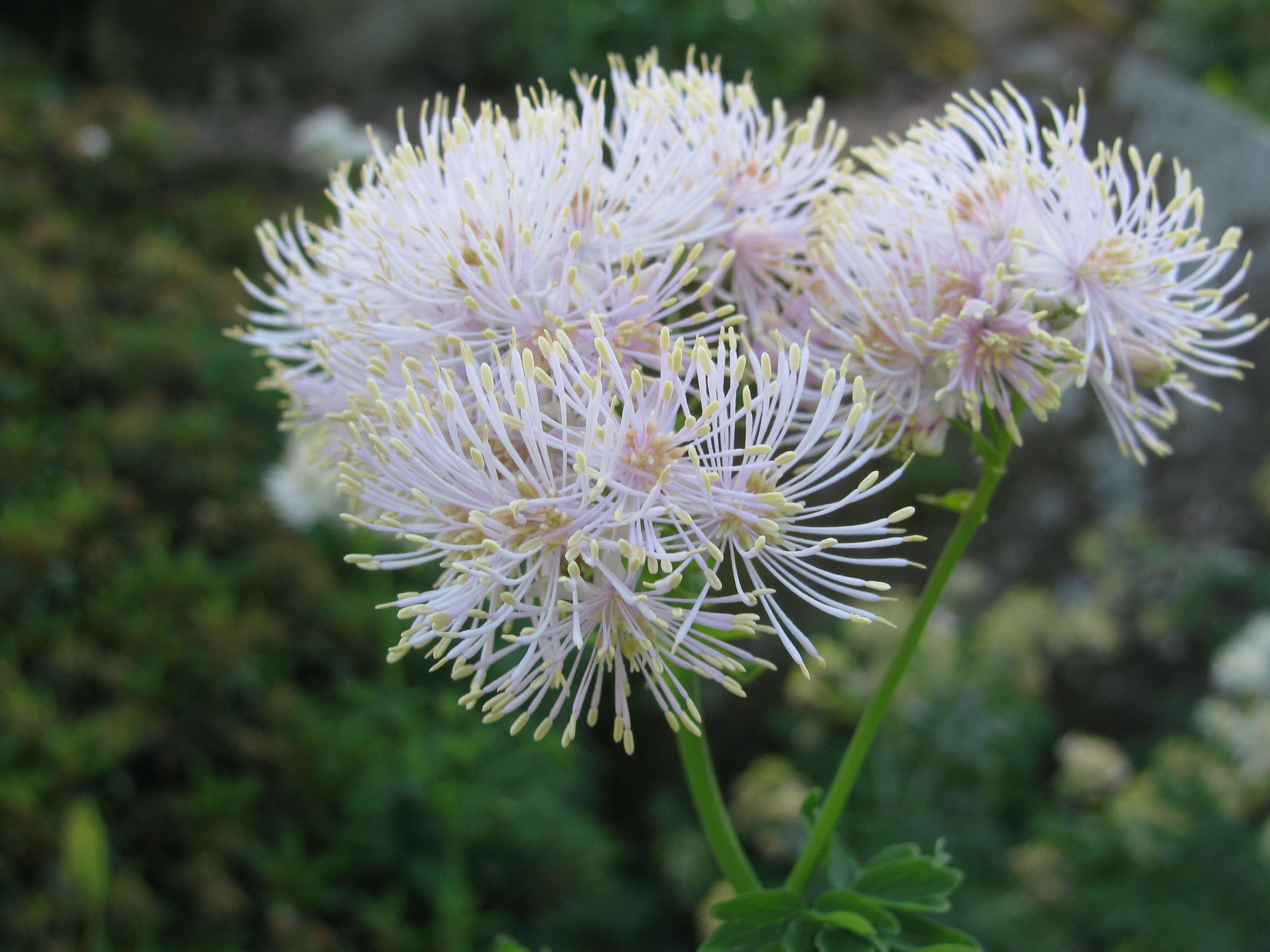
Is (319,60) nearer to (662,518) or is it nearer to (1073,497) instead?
(1073,497)

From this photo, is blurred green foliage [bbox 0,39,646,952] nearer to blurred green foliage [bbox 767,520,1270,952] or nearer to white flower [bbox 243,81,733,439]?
blurred green foliage [bbox 767,520,1270,952]

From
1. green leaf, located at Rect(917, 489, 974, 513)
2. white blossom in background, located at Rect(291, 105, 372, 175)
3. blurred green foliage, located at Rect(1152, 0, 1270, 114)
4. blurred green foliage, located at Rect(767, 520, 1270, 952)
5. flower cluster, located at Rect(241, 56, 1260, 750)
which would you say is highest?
blurred green foliage, located at Rect(1152, 0, 1270, 114)

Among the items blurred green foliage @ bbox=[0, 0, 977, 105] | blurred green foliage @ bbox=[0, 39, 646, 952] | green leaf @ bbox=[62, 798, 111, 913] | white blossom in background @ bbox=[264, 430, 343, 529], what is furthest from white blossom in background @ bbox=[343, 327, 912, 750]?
blurred green foliage @ bbox=[0, 0, 977, 105]

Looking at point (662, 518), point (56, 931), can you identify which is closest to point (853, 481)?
point (662, 518)

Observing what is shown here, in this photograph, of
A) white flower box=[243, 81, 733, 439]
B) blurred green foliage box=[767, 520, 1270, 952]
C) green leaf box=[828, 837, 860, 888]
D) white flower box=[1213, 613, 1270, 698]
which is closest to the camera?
white flower box=[243, 81, 733, 439]

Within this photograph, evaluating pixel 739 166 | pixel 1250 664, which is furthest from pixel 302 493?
pixel 1250 664

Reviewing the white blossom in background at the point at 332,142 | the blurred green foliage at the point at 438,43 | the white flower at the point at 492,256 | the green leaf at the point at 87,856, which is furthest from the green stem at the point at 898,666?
the blurred green foliage at the point at 438,43
